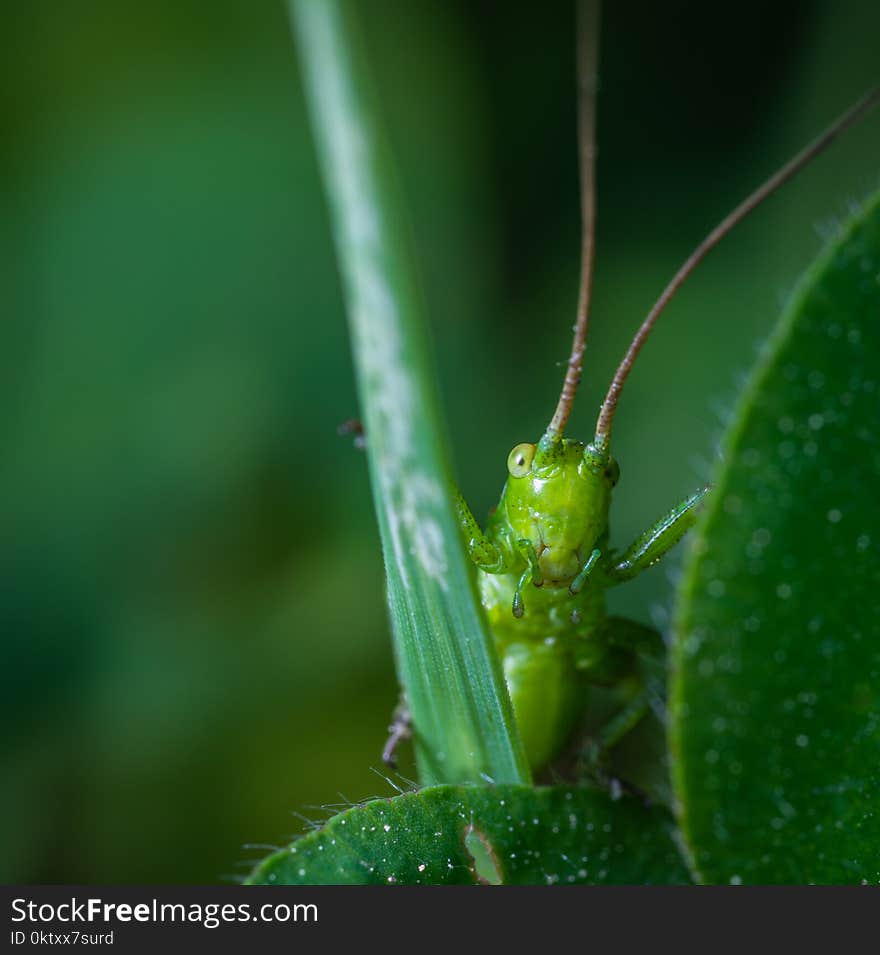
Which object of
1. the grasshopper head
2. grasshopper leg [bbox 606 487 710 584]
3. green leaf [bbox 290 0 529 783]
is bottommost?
green leaf [bbox 290 0 529 783]

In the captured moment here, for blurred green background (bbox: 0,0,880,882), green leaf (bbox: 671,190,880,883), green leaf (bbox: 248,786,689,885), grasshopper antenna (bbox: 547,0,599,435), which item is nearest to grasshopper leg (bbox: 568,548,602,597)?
grasshopper antenna (bbox: 547,0,599,435)

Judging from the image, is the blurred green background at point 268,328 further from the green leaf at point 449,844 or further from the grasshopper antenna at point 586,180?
the green leaf at point 449,844

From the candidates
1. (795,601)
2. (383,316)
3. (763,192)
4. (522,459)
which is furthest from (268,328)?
(795,601)

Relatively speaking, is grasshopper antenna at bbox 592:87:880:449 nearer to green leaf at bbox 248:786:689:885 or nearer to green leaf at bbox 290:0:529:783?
green leaf at bbox 290:0:529:783

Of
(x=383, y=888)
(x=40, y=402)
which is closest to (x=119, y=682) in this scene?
(x=40, y=402)

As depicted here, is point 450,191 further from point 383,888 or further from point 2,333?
→ point 383,888

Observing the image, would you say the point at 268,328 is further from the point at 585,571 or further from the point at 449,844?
the point at 449,844

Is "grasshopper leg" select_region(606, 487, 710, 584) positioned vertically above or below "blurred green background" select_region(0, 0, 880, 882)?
below
